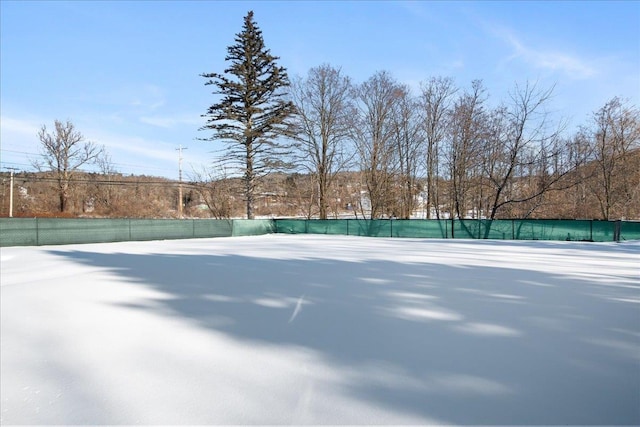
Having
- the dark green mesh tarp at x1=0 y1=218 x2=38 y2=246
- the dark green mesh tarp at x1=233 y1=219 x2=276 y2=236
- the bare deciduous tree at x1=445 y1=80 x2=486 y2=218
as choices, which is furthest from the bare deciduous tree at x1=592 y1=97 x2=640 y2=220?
the dark green mesh tarp at x1=0 y1=218 x2=38 y2=246

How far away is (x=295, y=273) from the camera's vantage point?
7973 millimetres

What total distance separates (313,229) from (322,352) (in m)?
23.1

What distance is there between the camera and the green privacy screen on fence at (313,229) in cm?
1652

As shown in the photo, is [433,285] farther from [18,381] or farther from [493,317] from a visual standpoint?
[18,381]

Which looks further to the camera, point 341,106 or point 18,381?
point 341,106

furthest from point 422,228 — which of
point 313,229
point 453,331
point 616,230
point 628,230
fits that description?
point 453,331

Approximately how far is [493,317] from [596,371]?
1.47 m

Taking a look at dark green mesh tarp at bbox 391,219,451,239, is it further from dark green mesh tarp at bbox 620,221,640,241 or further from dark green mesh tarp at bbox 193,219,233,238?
dark green mesh tarp at bbox 193,219,233,238

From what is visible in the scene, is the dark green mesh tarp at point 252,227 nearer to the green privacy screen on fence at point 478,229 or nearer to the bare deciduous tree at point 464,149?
the green privacy screen on fence at point 478,229

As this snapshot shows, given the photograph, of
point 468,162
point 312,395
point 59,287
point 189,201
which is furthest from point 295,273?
point 189,201

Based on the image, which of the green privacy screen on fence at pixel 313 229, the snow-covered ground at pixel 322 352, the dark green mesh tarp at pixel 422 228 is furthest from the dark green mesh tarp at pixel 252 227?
the snow-covered ground at pixel 322 352

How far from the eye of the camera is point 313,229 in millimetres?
26609

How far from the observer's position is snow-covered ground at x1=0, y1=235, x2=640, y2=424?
2.52 m

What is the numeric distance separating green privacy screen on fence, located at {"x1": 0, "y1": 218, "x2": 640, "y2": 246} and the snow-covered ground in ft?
39.3
